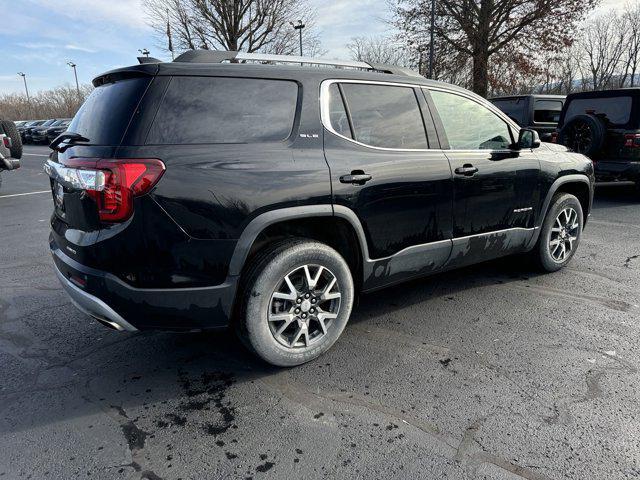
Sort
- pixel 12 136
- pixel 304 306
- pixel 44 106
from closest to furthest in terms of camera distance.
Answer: pixel 304 306 < pixel 12 136 < pixel 44 106

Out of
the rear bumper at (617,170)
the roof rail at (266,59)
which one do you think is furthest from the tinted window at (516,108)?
the roof rail at (266,59)

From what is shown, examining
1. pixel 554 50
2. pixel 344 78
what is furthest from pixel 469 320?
pixel 554 50

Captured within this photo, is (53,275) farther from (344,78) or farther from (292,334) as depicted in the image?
(344,78)

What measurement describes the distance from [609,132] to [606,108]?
503mm

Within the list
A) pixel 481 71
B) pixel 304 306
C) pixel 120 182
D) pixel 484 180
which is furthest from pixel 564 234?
pixel 481 71

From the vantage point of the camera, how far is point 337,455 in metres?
2.17

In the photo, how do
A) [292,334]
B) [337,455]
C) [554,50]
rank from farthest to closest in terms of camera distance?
1. [554,50]
2. [292,334]
3. [337,455]

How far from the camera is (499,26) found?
851 inches

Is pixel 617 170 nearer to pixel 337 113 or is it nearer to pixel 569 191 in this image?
pixel 569 191

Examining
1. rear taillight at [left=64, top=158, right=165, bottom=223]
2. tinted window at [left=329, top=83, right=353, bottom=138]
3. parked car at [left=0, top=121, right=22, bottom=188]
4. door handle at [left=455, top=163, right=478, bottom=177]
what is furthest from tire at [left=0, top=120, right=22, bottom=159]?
door handle at [left=455, top=163, right=478, bottom=177]

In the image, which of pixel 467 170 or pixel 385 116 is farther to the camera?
Answer: pixel 467 170

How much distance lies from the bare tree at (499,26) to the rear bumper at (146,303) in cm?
2273

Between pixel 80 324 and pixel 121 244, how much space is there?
1.63 metres

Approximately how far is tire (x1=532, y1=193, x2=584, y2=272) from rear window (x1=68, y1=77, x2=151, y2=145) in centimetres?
362
